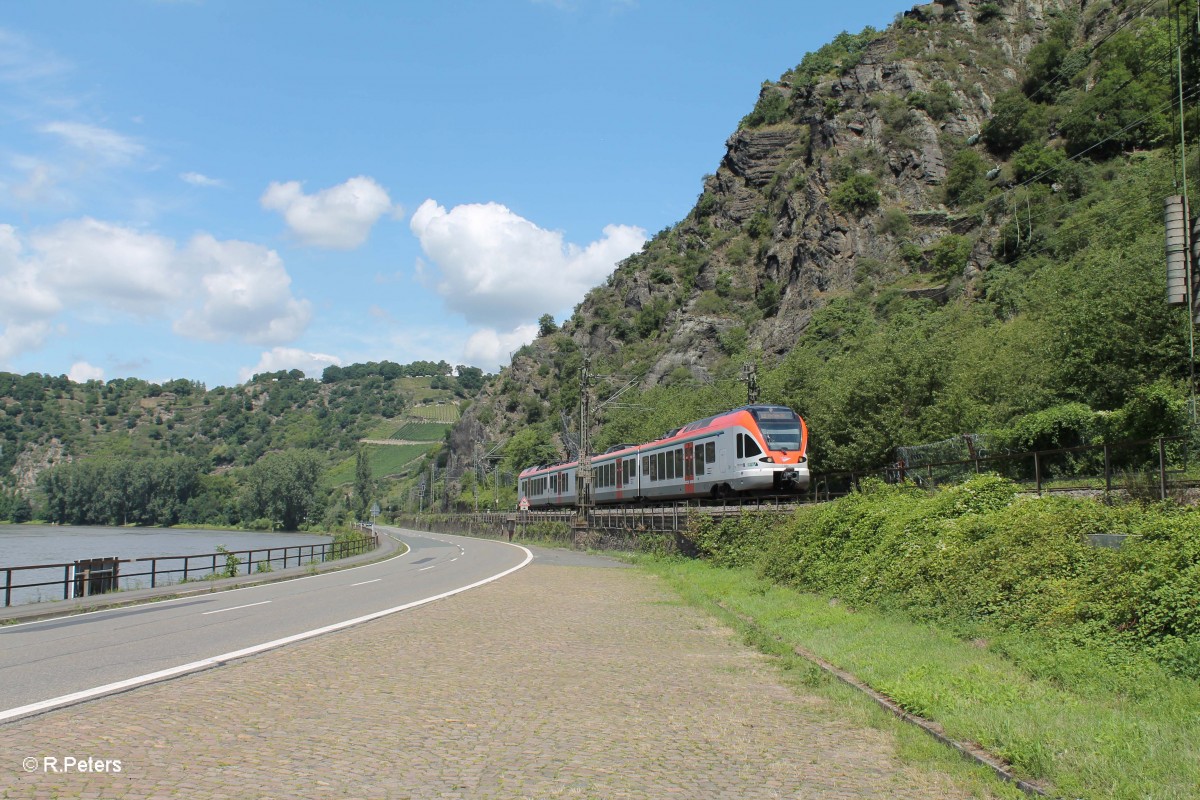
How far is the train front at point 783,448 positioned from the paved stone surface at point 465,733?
2170cm

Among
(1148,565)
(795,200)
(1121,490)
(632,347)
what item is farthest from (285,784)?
(632,347)

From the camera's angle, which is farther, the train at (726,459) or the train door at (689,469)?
the train door at (689,469)

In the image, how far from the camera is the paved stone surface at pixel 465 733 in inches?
237

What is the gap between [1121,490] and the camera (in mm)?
16281

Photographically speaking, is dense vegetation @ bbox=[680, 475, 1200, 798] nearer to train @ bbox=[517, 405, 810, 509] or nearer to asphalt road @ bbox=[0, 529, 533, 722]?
asphalt road @ bbox=[0, 529, 533, 722]

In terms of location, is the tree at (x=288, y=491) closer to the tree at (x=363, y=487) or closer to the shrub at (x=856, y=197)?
the tree at (x=363, y=487)

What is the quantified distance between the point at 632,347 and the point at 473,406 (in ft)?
151

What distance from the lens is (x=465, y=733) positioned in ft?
24.5

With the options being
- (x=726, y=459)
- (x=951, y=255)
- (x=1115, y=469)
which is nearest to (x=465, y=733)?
(x=1115, y=469)

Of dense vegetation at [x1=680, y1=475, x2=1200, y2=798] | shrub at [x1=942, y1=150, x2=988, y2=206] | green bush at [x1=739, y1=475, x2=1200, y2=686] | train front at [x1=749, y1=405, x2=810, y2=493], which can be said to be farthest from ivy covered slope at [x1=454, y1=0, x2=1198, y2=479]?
dense vegetation at [x1=680, y1=475, x2=1200, y2=798]

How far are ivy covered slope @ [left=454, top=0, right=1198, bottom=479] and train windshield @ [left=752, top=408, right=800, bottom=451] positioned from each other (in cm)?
740

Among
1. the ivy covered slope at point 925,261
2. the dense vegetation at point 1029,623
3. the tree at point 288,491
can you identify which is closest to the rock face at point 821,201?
the ivy covered slope at point 925,261

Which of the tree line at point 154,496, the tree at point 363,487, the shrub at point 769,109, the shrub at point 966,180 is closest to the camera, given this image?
the shrub at point 966,180

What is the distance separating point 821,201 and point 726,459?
76499 millimetres
